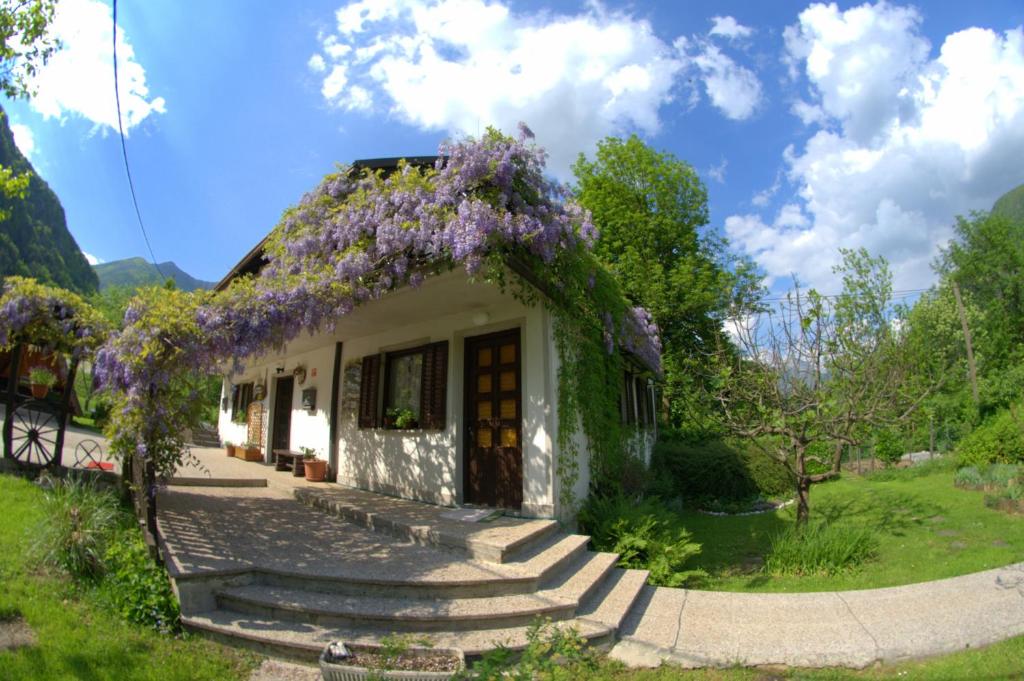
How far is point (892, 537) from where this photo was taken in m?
7.36

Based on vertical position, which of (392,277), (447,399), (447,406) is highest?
(392,277)

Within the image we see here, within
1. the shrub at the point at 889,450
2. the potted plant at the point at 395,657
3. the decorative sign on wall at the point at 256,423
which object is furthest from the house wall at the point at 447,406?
the shrub at the point at 889,450

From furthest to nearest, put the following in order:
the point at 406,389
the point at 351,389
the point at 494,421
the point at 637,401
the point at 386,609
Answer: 1. the point at 637,401
2. the point at 351,389
3. the point at 406,389
4. the point at 494,421
5. the point at 386,609

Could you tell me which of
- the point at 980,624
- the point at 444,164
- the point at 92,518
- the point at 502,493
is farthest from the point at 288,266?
the point at 980,624

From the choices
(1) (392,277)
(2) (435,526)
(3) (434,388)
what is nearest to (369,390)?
(3) (434,388)

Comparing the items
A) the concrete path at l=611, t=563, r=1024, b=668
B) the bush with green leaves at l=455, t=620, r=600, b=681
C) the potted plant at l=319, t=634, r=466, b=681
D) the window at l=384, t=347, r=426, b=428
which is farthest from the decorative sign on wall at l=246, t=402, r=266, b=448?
the bush with green leaves at l=455, t=620, r=600, b=681

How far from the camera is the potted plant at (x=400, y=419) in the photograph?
8117 millimetres

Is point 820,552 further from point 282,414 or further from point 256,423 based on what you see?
point 256,423

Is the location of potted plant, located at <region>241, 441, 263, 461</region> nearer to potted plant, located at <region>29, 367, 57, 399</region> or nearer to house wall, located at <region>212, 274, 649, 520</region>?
house wall, located at <region>212, 274, 649, 520</region>

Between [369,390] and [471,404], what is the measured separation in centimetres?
237

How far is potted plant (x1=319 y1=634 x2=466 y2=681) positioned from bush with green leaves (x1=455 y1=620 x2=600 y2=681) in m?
0.19

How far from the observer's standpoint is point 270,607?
13.1 feet

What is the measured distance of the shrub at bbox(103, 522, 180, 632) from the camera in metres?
3.88

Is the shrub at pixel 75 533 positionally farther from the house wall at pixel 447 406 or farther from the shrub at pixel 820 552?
the shrub at pixel 820 552
